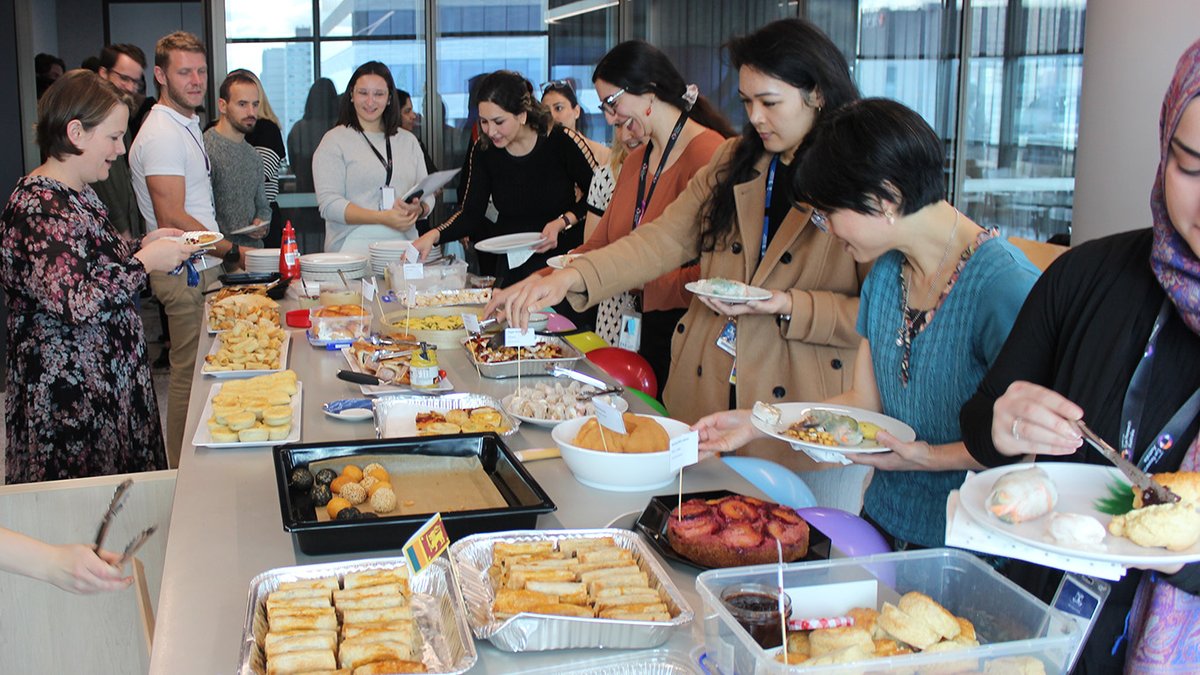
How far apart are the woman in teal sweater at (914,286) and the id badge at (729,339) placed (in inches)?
20.7

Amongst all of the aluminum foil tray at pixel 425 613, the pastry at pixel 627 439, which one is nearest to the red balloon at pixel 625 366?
the pastry at pixel 627 439

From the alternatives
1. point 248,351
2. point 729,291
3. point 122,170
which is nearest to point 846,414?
point 729,291

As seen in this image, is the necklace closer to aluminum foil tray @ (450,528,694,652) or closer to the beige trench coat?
the beige trench coat

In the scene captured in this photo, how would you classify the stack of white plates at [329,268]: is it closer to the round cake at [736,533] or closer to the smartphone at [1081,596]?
the round cake at [736,533]

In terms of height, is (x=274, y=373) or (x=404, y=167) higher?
(x=404, y=167)

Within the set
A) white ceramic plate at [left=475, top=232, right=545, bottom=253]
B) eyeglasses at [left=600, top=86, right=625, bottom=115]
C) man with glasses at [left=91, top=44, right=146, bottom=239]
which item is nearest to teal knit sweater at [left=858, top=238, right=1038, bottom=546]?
eyeglasses at [left=600, top=86, right=625, bottom=115]

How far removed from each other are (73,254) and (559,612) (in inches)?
85.1

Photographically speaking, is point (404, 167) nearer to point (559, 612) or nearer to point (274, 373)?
point (274, 373)

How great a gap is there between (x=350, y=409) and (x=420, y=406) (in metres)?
0.18

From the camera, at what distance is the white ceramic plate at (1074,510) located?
1.05 meters

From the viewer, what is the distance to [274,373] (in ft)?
8.45

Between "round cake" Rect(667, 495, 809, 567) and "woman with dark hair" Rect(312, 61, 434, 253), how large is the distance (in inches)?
126

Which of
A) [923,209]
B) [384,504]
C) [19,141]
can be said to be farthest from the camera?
[19,141]

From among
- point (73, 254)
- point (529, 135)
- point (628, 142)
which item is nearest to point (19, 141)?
point (529, 135)
